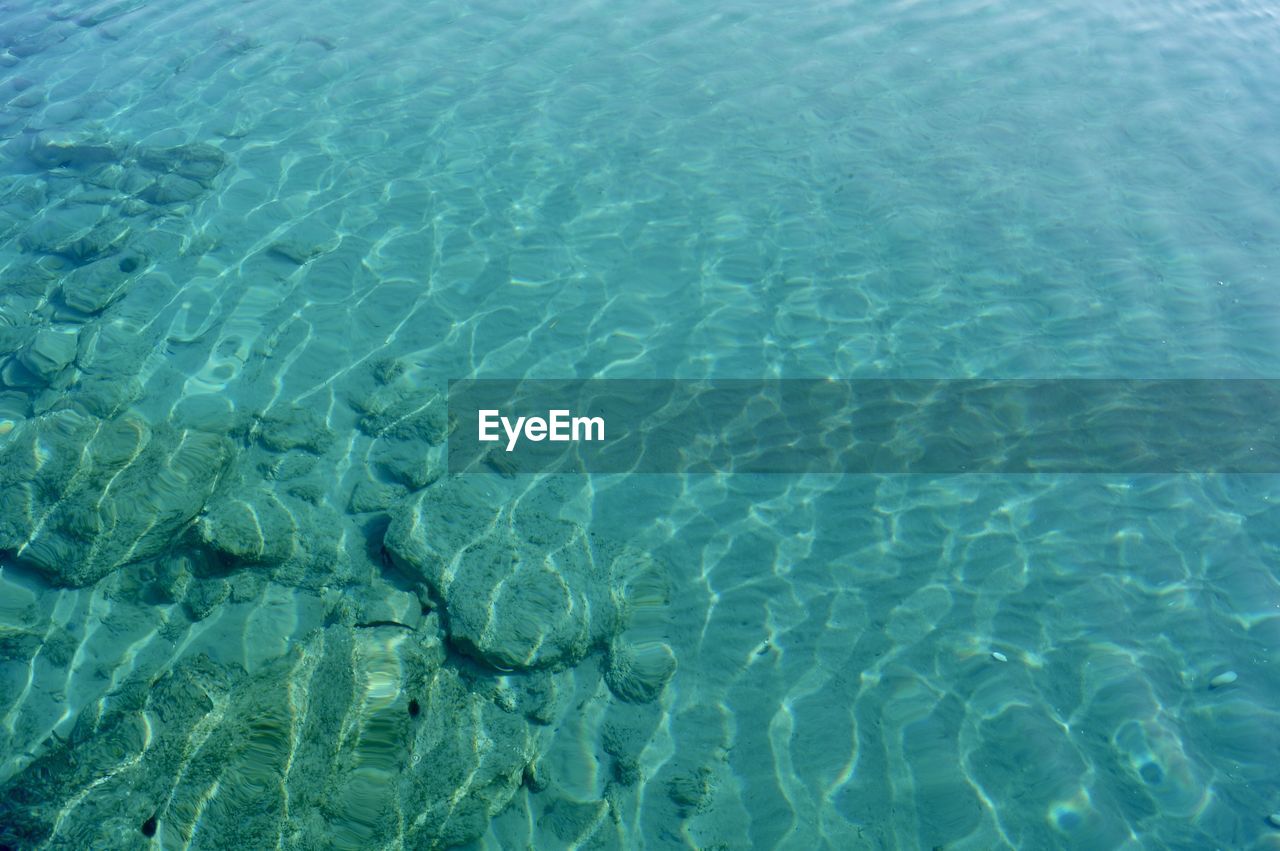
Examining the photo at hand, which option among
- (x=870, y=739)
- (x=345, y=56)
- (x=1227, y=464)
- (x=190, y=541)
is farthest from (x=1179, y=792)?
(x=345, y=56)

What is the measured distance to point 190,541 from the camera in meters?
6.40

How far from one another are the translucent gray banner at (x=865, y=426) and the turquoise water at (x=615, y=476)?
0.20 meters

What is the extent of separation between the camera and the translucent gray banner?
7.07 metres

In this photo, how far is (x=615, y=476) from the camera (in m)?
7.06

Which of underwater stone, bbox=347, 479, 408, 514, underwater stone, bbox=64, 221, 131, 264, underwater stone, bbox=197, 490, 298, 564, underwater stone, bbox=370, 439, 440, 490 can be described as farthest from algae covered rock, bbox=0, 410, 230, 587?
underwater stone, bbox=64, 221, 131, 264

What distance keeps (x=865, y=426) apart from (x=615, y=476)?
2.17 m

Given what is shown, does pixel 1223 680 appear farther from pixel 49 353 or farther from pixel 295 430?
pixel 49 353

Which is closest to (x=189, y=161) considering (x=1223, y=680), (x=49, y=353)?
(x=49, y=353)

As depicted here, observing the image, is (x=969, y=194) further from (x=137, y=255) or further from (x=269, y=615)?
(x=137, y=255)

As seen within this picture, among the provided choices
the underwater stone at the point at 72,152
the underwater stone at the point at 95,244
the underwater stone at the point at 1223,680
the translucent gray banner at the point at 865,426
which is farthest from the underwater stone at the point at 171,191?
the underwater stone at the point at 1223,680

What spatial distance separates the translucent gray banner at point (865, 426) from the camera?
23.2 feet

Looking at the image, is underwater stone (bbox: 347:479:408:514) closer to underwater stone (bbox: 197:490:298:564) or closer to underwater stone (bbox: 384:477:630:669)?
underwater stone (bbox: 384:477:630:669)

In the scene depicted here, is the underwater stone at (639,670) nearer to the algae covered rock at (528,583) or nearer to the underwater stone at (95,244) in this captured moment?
the algae covered rock at (528,583)

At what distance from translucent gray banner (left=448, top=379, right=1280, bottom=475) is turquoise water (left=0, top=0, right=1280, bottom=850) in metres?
0.20
